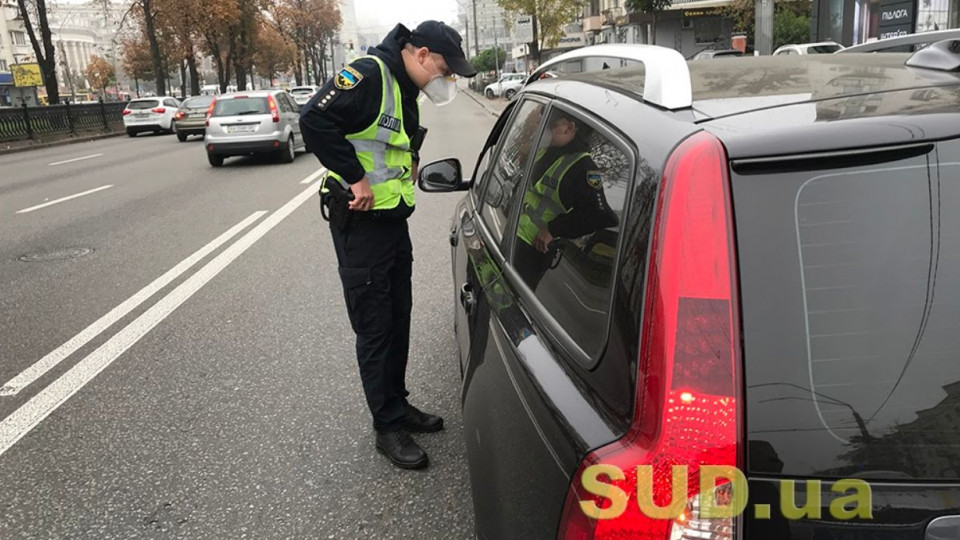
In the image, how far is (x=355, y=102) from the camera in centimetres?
311

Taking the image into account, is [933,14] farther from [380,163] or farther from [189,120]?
[189,120]

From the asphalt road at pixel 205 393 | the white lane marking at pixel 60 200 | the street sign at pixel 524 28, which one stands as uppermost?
the street sign at pixel 524 28

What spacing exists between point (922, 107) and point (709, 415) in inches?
29.4

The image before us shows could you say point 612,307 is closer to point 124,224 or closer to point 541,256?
point 541,256

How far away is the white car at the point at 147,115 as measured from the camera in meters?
30.4

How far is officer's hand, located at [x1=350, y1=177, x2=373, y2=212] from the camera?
3135mm

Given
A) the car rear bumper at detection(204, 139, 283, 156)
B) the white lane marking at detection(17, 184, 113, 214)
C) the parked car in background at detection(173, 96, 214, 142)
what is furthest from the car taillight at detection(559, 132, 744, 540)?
the parked car in background at detection(173, 96, 214, 142)

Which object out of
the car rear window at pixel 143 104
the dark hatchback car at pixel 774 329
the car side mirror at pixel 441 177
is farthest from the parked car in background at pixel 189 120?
the dark hatchback car at pixel 774 329

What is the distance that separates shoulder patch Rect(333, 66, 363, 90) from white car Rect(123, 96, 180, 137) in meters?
29.8

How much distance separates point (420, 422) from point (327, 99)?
158 cm

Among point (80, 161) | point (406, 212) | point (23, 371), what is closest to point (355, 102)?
point (406, 212)

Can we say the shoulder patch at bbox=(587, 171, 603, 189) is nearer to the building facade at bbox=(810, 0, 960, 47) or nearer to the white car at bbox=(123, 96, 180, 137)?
the building facade at bbox=(810, 0, 960, 47)

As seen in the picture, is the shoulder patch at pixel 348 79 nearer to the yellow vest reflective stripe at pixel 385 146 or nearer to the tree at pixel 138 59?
the yellow vest reflective stripe at pixel 385 146

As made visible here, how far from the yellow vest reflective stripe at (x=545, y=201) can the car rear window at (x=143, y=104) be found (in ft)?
105
